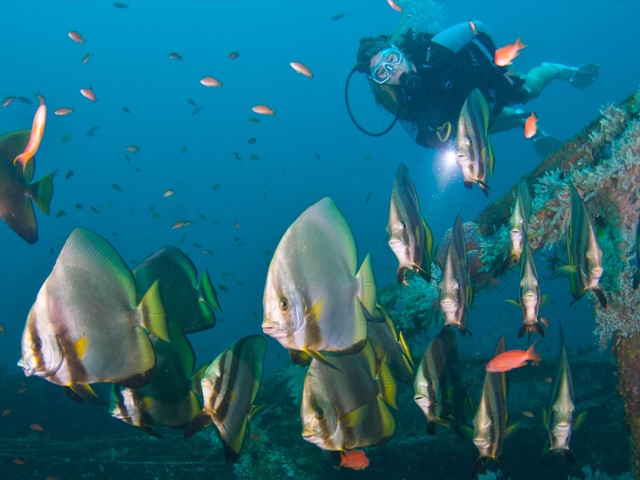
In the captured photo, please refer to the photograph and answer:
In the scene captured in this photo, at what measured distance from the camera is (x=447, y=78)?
672cm

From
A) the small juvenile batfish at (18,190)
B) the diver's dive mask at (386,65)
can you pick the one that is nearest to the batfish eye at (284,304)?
the small juvenile batfish at (18,190)

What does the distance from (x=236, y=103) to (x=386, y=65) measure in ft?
436

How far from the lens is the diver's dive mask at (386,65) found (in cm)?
641

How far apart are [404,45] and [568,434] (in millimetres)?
6453

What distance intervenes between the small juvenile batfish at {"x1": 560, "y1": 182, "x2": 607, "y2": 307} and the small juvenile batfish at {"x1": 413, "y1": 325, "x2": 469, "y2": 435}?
914 millimetres

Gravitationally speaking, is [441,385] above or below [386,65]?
below

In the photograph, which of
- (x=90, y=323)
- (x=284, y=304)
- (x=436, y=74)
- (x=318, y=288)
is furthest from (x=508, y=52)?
(x=90, y=323)

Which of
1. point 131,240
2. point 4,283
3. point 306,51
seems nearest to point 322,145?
point 306,51

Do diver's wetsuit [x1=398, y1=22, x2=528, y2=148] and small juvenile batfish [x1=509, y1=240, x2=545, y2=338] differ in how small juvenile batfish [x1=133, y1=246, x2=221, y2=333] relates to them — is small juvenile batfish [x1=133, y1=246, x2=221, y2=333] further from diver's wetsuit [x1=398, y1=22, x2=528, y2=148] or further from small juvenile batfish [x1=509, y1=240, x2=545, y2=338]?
diver's wetsuit [x1=398, y1=22, x2=528, y2=148]

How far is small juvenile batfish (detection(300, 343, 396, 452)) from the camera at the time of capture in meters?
2.12

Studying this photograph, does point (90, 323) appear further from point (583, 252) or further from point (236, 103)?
point (236, 103)

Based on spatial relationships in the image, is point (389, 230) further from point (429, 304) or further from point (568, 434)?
point (429, 304)

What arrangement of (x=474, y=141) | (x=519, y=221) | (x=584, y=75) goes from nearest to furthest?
(x=474, y=141), (x=519, y=221), (x=584, y=75)

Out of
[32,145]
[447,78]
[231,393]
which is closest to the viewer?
[231,393]
